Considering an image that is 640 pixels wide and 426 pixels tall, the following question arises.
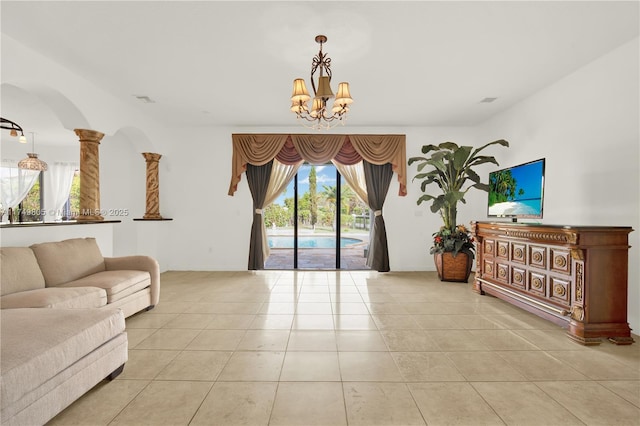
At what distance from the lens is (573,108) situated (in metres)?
3.72

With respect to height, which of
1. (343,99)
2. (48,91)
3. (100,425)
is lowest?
(100,425)

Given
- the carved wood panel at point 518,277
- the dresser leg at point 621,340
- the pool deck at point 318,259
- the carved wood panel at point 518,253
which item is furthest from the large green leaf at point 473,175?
the dresser leg at point 621,340

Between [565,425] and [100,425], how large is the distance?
261cm

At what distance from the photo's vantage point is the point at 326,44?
10.0 ft

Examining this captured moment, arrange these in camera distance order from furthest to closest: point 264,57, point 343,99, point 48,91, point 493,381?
point 48,91 → point 264,57 → point 343,99 → point 493,381

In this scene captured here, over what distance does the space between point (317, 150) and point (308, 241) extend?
1.87 meters

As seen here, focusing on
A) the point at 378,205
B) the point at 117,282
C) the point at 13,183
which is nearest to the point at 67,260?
the point at 117,282

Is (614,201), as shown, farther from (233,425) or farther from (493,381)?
(233,425)

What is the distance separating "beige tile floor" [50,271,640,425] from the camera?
180 centimetres

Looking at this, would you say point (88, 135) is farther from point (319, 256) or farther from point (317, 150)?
point (319, 256)

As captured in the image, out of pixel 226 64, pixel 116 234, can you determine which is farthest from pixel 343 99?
pixel 116 234

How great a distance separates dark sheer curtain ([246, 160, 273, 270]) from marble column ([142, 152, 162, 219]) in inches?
69.5

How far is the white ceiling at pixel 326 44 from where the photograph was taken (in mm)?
2559

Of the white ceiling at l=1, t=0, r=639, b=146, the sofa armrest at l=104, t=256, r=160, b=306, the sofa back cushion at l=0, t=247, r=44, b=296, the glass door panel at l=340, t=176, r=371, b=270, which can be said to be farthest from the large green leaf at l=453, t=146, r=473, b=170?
the sofa back cushion at l=0, t=247, r=44, b=296
